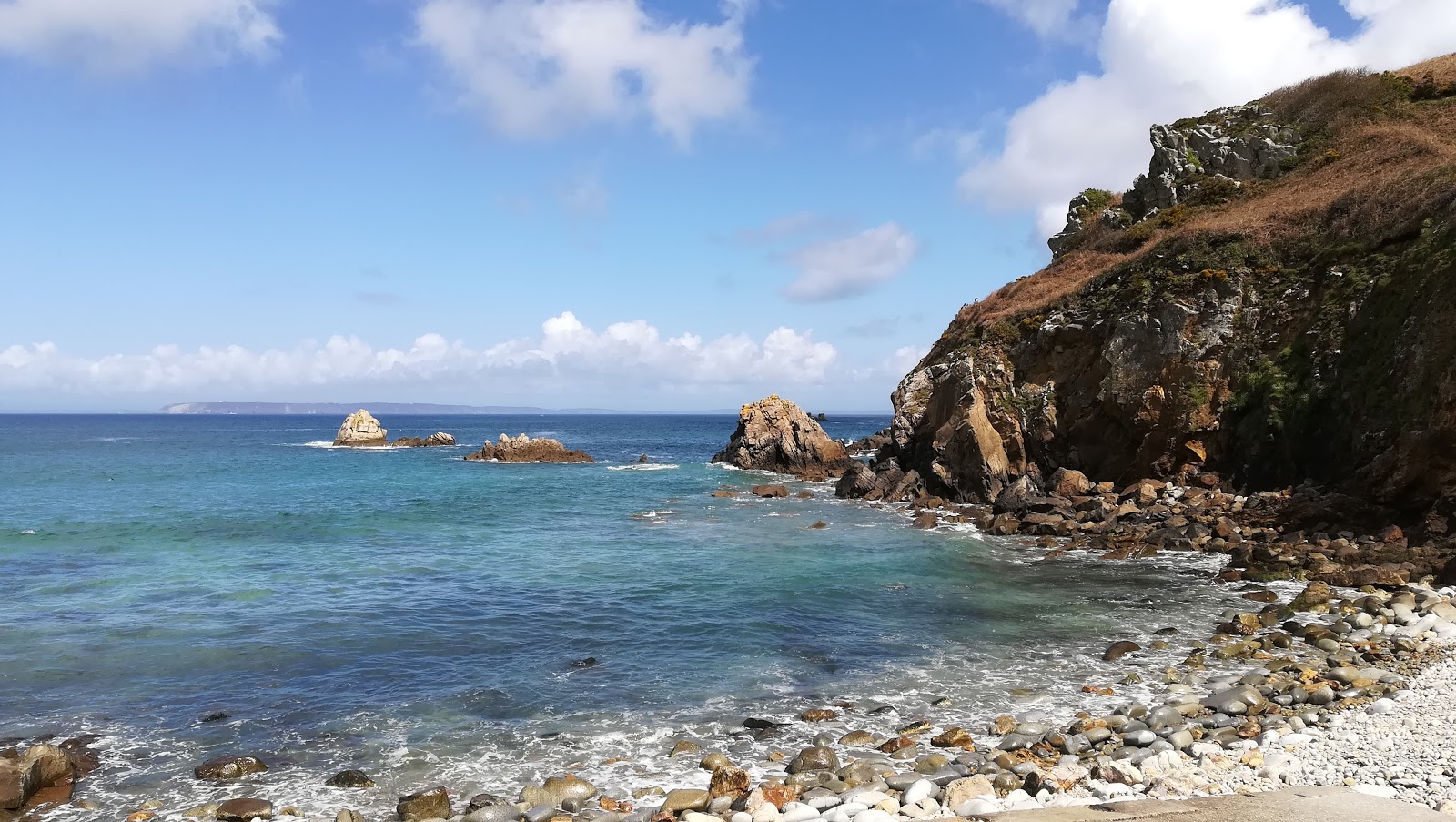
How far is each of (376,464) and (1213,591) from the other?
242 feet

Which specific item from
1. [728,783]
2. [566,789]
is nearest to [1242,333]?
[728,783]

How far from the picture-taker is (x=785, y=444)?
234 ft

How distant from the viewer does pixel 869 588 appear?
26.2m

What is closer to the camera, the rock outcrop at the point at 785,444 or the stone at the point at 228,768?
the stone at the point at 228,768

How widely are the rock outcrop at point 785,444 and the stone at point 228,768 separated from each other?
5485cm

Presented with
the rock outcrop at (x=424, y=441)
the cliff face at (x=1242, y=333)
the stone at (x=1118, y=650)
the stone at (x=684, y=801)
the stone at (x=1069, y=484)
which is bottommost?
the stone at (x=684, y=801)

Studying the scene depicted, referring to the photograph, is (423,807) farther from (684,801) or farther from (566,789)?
(684,801)

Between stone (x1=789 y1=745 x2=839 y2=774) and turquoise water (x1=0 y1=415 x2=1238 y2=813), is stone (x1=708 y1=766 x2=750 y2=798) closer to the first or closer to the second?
turquoise water (x1=0 y1=415 x2=1238 y2=813)

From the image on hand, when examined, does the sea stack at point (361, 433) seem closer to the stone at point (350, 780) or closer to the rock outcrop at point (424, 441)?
the rock outcrop at point (424, 441)

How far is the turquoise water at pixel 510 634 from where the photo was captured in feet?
47.6

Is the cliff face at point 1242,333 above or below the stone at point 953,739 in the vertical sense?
above

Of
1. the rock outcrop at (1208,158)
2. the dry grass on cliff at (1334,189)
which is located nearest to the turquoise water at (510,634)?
the dry grass on cliff at (1334,189)

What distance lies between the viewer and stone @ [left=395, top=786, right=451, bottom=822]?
11.7 m

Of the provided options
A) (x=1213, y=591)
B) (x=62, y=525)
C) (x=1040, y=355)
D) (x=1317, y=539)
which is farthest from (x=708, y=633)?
(x=62, y=525)
